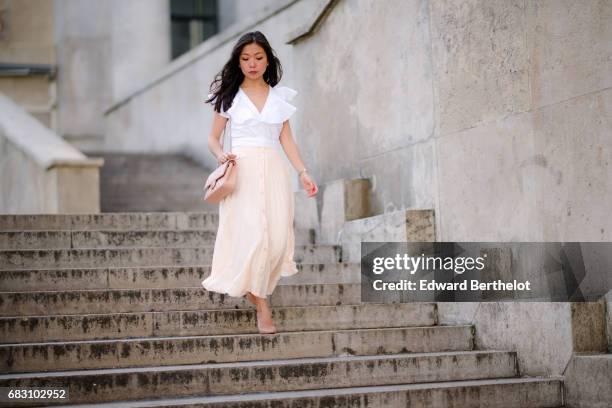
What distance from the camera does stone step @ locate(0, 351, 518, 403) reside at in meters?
6.12

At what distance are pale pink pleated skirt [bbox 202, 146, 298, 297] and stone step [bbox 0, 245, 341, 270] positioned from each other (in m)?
1.54

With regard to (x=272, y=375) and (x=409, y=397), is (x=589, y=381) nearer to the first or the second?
(x=409, y=397)

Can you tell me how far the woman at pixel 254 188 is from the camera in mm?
6887

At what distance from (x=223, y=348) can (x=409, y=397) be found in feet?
4.11

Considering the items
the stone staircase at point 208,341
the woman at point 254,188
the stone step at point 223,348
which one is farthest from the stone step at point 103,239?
the stone step at point 223,348

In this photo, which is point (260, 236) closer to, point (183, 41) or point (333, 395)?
point (333, 395)

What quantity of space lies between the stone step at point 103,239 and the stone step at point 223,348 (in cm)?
215

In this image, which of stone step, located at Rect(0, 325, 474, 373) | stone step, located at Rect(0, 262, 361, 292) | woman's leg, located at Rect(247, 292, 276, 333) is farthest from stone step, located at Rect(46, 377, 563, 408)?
stone step, located at Rect(0, 262, 361, 292)

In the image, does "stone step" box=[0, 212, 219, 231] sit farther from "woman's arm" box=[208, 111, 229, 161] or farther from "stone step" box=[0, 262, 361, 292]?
"woman's arm" box=[208, 111, 229, 161]

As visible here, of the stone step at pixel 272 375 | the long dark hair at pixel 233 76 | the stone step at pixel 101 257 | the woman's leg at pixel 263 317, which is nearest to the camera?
the stone step at pixel 272 375

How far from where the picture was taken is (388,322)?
7.64 metres

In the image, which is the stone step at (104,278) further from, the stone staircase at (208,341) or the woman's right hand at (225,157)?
the woman's right hand at (225,157)

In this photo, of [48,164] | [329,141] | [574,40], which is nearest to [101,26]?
[48,164]

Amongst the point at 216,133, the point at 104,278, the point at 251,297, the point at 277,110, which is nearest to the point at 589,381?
the point at 251,297
